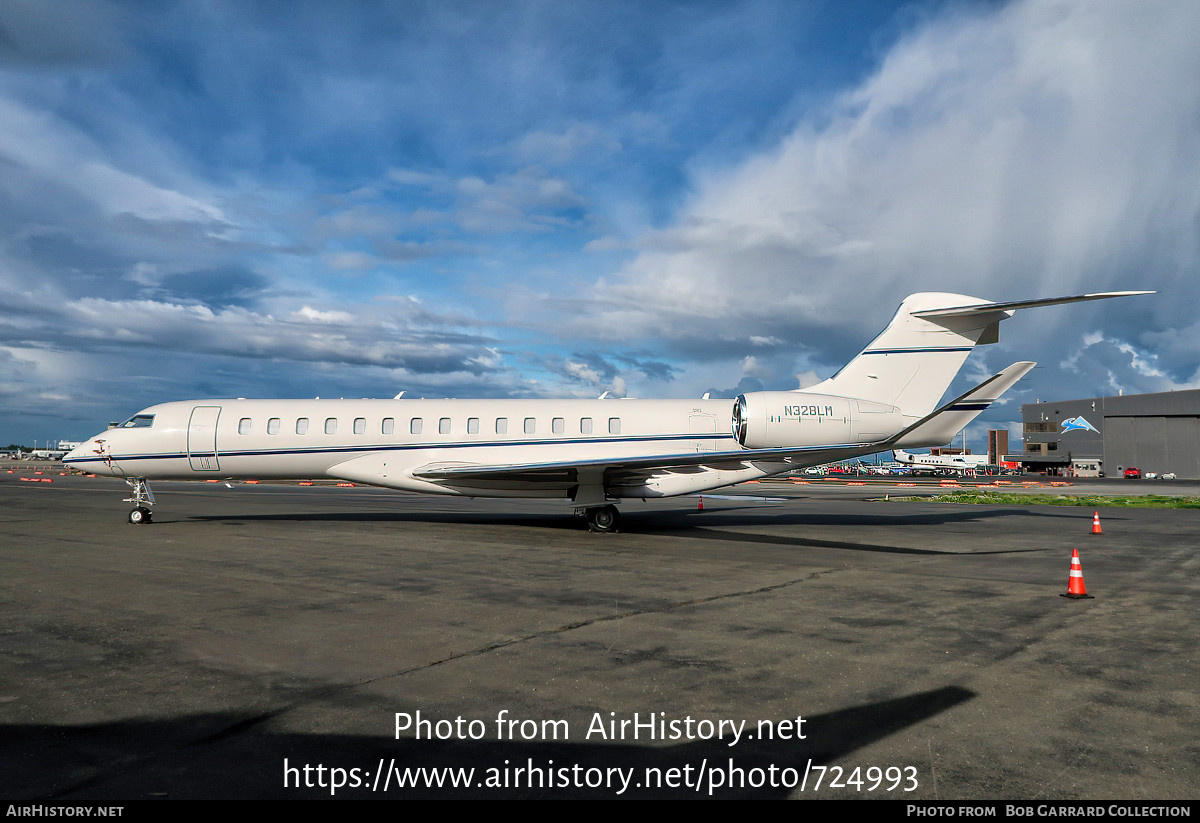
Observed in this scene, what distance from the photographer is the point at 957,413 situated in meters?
14.5

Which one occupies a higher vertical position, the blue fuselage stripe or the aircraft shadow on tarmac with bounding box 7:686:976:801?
the blue fuselage stripe

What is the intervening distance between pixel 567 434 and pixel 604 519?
7.49ft

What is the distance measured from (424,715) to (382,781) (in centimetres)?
90

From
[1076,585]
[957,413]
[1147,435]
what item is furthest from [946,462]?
[1076,585]

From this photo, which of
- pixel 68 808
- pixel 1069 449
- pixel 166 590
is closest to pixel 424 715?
pixel 68 808

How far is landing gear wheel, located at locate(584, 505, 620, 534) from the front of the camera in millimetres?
15938

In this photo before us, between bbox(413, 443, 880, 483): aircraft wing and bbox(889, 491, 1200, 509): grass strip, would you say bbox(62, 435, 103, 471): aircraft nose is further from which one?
bbox(889, 491, 1200, 509): grass strip

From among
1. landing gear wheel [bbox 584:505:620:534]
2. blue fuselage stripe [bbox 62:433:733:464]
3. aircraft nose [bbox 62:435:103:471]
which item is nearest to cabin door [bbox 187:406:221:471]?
blue fuselage stripe [bbox 62:433:733:464]

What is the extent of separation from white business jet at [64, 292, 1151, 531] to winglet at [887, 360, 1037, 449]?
0.05m

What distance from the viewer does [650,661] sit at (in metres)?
5.92

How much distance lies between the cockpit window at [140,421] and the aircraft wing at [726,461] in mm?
7062

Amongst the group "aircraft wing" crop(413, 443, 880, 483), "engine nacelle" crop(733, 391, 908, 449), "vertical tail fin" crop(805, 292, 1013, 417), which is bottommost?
"aircraft wing" crop(413, 443, 880, 483)

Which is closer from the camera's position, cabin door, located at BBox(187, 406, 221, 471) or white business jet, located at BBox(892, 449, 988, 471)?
cabin door, located at BBox(187, 406, 221, 471)

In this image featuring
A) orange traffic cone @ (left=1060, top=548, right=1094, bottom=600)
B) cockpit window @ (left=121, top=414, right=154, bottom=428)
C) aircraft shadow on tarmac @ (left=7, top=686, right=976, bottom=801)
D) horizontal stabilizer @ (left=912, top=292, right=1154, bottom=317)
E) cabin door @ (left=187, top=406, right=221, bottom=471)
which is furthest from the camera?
cockpit window @ (left=121, top=414, right=154, bottom=428)
